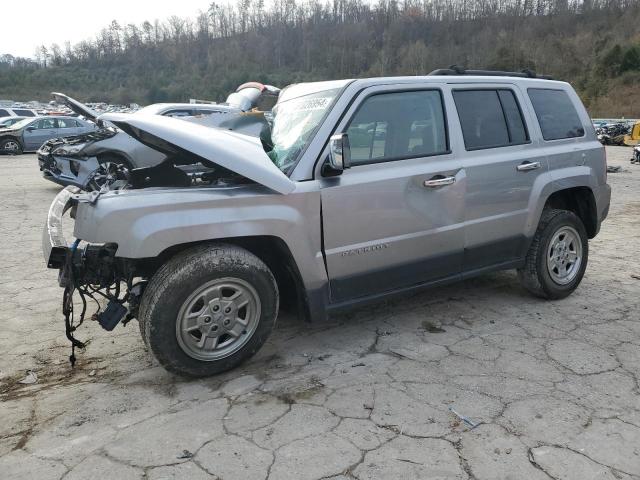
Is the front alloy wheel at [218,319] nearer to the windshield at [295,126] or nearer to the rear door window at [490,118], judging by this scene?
the windshield at [295,126]

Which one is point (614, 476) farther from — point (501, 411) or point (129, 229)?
point (129, 229)

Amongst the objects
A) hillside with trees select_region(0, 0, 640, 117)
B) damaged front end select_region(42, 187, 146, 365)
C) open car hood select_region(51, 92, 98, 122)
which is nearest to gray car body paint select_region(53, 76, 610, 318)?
damaged front end select_region(42, 187, 146, 365)

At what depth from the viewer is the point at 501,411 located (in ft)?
9.73

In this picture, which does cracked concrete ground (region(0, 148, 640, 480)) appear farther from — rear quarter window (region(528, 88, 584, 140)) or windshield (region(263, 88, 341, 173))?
rear quarter window (region(528, 88, 584, 140))

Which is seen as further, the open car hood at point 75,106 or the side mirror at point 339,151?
the open car hood at point 75,106

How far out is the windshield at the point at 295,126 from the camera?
3.53m

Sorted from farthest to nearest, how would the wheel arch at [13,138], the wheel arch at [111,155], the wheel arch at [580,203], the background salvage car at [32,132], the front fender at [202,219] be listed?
the wheel arch at [13,138] < the background salvage car at [32,132] < the wheel arch at [111,155] < the wheel arch at [580,203] < the front fender at [202,219]

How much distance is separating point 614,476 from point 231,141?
9.08ft

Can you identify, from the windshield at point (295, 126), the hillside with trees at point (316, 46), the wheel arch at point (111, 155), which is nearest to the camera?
the windshield at point (295, 126)

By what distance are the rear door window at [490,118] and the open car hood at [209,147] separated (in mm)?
1636

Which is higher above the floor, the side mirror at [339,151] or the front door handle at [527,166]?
the side mirror at [339,151]

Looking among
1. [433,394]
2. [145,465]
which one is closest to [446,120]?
[433,394]

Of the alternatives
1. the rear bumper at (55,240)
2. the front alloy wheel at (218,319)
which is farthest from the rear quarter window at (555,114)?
the rear bumper at (55,240)

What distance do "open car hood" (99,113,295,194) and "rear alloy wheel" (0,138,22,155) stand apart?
19.6 meters
